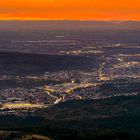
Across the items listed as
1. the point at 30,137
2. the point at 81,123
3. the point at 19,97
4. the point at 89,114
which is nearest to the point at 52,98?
the point at 19,97

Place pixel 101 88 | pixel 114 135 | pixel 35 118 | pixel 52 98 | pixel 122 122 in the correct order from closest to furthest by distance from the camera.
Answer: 1. pixel 114 135
2. pixel 122 122
3. pixel 35 118
4. pixel 52 98
5. pixel 101 88

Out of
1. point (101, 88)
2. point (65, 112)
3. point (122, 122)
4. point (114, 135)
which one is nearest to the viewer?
point (114, 135)

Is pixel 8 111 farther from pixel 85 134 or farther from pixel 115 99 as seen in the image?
pixel 85 134

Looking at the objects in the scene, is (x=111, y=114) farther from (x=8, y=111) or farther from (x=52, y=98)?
(x=52, y=98)

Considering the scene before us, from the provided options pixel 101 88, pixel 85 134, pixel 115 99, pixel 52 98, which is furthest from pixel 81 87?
pixel 85 134

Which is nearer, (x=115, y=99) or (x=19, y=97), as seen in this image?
(x=115, y=99)

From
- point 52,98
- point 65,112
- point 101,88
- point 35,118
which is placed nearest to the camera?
point 35,118
